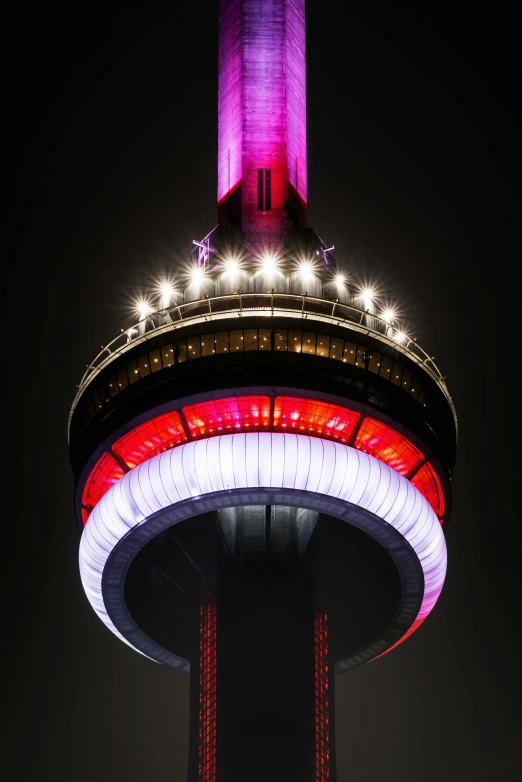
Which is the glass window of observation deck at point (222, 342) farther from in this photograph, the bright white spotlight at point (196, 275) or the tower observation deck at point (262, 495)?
the bright white spotlight at point (196, 275)

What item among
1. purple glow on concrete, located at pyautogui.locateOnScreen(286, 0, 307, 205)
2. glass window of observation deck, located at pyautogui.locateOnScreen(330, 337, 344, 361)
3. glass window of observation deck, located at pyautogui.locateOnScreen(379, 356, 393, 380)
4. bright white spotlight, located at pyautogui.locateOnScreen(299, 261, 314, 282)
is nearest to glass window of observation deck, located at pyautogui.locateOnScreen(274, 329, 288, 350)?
glass window of observation deck, located at pyautogui.locateOnScreen(330, 337, 344, 361)

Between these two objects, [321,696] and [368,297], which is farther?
[368,297]

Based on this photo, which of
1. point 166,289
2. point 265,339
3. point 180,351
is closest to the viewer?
point 265,339

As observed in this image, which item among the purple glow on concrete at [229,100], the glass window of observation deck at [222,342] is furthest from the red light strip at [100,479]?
the purple glow on concrete at [229,100]

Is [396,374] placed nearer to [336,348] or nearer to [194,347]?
[336,348]

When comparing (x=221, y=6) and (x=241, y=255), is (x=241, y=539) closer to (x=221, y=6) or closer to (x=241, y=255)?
(x=241, y=255)

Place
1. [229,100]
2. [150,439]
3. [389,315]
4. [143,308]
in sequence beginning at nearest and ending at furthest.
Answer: [150,439]
[143,308]
[389,315]
[229,100]

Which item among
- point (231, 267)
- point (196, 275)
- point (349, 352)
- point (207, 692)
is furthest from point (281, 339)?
point (207, 692)
